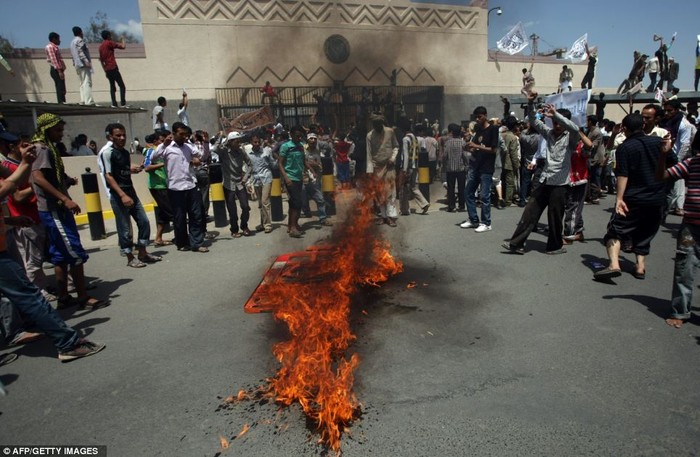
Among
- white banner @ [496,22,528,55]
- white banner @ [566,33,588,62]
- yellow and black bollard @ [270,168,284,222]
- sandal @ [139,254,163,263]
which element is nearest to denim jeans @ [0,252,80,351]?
sandal @ [139,254,163,263]

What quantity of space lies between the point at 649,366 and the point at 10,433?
4267 millimetres

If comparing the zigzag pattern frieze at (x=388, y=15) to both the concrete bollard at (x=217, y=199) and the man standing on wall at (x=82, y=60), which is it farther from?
the man standing on wall at (x=82, y=60)

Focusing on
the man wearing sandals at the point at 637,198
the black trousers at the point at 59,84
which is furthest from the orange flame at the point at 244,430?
the black trousers at the point at 59,84

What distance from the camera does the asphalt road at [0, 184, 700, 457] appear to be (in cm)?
232

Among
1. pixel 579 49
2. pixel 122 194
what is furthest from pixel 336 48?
pixel 579 49

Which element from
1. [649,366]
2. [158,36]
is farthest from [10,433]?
[158,36]

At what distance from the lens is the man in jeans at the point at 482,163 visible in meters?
6.79

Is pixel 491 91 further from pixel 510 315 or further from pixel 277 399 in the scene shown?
pixel 277 399

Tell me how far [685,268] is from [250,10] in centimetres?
906

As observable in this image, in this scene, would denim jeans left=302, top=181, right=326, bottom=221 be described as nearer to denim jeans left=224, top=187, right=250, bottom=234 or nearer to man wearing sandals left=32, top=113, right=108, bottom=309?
denim jeans left=224, top=187, right=250, bottom=234

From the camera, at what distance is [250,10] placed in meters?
8.98

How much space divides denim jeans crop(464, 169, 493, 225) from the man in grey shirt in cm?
127

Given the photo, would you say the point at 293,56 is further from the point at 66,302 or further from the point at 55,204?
the point at 66,302

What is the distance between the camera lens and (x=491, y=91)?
20.6 metres
